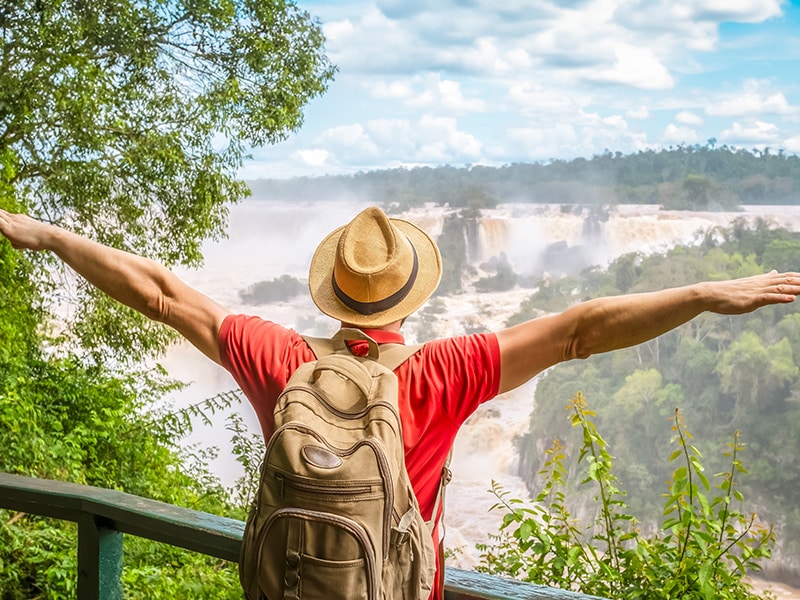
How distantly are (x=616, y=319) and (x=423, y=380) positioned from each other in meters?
0.22

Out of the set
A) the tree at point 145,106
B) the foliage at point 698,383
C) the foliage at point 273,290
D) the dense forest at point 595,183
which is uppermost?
the dense forest at point 595,183

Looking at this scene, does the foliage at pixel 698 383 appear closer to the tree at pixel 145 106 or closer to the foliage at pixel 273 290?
the foliage at pixel 273 290

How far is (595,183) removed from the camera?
52.4ft

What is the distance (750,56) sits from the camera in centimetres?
1769

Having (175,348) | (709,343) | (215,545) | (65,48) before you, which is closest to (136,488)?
(65,48)

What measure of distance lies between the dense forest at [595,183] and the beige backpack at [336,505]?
14.2m

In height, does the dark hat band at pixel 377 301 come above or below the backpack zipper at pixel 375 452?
above

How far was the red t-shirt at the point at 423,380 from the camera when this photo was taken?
0.99m

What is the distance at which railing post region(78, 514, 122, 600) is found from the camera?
1292 millimetres

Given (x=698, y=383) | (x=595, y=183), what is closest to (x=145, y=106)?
(x=698, y=383)

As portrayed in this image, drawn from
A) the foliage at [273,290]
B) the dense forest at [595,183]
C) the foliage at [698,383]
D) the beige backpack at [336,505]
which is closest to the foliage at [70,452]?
the beige backpack at [336,505]

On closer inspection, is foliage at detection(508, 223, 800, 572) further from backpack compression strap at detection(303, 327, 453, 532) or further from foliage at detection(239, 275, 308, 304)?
backpack compression strap at detection(303, 327, 453, 532)

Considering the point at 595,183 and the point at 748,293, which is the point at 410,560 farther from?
the point at 595,183

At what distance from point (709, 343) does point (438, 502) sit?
13.4 metres
